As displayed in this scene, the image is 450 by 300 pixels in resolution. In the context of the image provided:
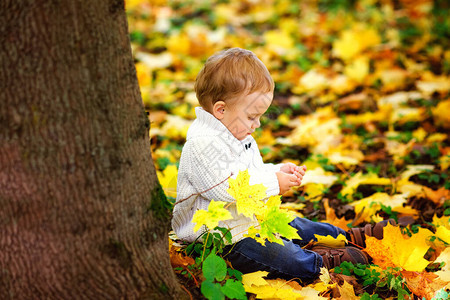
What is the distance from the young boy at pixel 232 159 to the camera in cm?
187

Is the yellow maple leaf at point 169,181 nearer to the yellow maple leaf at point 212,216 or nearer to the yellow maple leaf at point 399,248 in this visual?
the yellow maple leaf at point 212,216

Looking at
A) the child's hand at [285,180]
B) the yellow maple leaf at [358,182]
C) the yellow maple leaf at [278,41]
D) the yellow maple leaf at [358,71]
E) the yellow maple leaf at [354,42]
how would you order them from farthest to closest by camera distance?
the yellow maple leaf at [278,41]
the yellow maple leaf at [354,42]
the yellow maple leaf at [358,71]
the yellow maple leaf at [358,182]
the child's hand at [285,180]

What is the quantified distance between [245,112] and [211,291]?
0.76 metres

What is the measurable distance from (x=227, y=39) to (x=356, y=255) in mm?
4101

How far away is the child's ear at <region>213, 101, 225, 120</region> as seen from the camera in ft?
6.27

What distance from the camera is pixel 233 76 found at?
6.13 feet

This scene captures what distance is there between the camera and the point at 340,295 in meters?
1.79

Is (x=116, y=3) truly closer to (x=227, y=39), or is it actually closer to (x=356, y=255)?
(x=356, y=255)

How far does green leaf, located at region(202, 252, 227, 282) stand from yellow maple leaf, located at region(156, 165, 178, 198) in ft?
2.91

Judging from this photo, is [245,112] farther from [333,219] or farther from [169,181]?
[333,219]

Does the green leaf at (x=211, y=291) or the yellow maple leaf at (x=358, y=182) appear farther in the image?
the yellow maple leaf at (x=358, y=182)

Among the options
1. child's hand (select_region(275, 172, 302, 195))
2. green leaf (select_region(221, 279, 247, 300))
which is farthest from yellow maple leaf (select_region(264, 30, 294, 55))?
green leaf (select_region(221, 279, 247, 300))

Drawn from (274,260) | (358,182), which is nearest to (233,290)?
(274,260)

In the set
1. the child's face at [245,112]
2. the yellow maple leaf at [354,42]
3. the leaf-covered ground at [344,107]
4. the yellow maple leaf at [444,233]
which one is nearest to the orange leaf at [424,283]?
the leaf-covered ground at [344,107]
